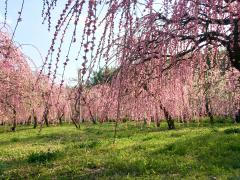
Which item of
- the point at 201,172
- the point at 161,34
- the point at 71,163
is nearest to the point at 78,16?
the point at 161,34

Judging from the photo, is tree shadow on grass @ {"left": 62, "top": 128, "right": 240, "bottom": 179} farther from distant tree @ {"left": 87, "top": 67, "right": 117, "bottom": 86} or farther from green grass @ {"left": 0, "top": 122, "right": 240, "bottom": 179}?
distant tree @ {"left": 87, "top": 67, "right": 117, "bottom": 86}

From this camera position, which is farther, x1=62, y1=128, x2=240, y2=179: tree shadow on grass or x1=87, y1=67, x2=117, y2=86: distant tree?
x1=62, y1=128, x2=240, y2=179: tree shadow on grass

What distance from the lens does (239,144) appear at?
13016mm

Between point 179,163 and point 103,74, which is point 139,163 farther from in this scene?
point 103,74

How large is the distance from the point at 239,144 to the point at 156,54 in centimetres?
762

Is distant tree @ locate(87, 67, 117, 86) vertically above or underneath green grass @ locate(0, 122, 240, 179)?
above

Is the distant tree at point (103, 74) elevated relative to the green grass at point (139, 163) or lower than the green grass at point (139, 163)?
elevated

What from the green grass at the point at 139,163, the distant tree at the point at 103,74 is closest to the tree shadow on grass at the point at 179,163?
the green grass at the point at 139,163

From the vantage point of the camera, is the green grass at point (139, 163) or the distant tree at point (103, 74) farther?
the green grass at point (139, 163)

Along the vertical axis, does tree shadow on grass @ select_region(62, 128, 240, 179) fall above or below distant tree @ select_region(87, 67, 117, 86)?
below

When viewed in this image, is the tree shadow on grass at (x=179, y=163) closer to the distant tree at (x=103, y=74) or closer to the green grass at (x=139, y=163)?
the green grass at (x=139, y=163)

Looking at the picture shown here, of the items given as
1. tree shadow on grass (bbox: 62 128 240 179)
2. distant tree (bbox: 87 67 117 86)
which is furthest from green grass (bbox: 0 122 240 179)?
distant tree (bbox: 87 67 117 86)

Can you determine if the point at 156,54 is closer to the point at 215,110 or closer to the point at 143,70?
the point at 143,70

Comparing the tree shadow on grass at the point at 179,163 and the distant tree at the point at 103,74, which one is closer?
the distant tree at the point at 103,74
